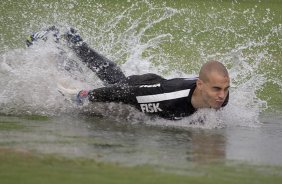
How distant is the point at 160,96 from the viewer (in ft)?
26.6

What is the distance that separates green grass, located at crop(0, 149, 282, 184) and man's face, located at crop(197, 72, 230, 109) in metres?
2.14

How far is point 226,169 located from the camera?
5605 millimetres

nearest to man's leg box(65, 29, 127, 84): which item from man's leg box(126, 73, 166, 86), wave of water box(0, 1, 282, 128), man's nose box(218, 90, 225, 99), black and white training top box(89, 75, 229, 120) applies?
A: wave of water box(0, 1, 282, 128)

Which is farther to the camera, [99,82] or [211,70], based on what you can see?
[99,82]

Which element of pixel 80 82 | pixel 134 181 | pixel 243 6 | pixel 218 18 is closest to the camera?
pixel 134 181

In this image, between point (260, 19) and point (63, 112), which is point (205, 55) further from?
point (63, 112)

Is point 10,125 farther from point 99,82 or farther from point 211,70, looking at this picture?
point 99,82

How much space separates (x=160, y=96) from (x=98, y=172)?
306cm

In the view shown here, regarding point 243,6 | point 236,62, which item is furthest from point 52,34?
point 243,6

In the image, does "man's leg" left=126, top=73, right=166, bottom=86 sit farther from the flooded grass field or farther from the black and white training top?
the flooded grass field

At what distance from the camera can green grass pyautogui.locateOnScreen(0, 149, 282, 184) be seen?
4.91 meters

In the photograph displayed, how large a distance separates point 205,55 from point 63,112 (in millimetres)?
6364

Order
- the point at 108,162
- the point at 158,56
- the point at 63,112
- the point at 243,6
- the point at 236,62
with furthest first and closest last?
the point at 243,6
the point at 158,56
the point at 236,62
the point at 63,112
the point at 108,162

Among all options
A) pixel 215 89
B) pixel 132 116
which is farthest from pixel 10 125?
pixel 215 89
